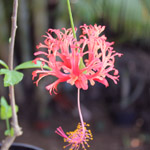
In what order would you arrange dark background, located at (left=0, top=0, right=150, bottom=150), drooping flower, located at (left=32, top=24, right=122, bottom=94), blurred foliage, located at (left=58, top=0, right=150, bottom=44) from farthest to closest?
dark background, located at (left=0, top=0, right=150, bottom=150) → blurred foliage, located at (left=58, top=0, right=150, bottom=44) → drooping flower, located at (left=32, top=24, right=122, bottom=94)

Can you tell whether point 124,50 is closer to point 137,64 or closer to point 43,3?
point 137,64

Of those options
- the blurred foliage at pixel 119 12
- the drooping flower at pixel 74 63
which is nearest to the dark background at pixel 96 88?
the blurred foliage at pixel 119 12

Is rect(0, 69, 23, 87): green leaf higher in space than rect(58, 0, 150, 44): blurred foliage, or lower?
lower

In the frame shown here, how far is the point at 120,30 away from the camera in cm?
223

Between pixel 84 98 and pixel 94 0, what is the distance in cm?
120

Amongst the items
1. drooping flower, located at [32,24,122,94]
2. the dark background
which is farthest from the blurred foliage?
drooping flower, located at [32,24,122,94]

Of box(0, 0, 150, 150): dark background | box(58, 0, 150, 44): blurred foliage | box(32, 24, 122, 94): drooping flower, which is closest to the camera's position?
box(32, 24, 122, 94): drooping flower

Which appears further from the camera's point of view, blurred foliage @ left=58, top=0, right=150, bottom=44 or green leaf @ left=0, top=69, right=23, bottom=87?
blurred foliage @ left=58, top=0, right=150, bottom=44

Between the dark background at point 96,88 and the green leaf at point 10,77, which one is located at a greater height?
the dark background at point 96,88

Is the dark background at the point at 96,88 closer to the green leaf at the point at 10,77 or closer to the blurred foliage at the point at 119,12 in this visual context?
the blurred foliage at the point at 119,12

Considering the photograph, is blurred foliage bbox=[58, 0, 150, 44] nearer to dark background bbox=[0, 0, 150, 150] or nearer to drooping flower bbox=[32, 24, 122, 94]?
dark background bbox=[0, 0, 150, 150]

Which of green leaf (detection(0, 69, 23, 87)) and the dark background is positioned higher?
the dark background

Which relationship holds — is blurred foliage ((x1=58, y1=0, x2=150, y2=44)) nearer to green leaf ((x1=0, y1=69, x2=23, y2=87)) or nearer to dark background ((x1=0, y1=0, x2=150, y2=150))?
dark background ((x1=0, y1=0, x2=150, y2=150))

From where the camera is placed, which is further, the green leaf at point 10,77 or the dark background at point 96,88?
the dark background at point 96,88
